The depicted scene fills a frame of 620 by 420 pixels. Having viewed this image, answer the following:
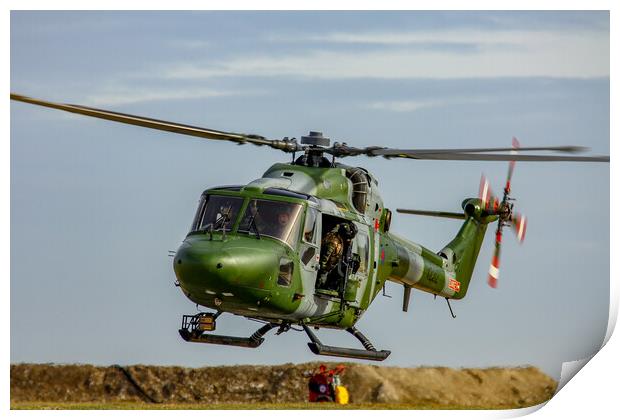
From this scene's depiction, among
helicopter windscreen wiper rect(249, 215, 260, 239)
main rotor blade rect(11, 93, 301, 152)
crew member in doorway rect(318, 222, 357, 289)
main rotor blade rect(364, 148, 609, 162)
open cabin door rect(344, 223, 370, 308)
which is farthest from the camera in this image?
open cabin door rect(344, 223, 370, 308)

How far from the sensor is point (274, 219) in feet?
63.0

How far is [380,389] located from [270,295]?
8477 mm

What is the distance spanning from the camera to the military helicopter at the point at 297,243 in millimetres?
18453

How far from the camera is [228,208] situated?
758 inches

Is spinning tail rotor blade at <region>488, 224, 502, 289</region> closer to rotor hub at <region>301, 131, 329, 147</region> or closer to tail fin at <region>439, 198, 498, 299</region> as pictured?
tail fin at <region>439, 198, 498, 299</region>

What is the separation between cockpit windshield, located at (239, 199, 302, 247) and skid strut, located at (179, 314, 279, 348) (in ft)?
5.34

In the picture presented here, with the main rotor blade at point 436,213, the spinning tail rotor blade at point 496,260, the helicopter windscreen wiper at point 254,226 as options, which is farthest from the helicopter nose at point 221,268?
the spinning tail rotor blade at point 496,260

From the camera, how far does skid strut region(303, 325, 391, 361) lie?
64.8 feet

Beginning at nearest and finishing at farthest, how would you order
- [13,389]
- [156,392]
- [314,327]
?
[314,327]
[13,389]
[156,392]

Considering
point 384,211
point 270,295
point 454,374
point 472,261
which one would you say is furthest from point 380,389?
point 270,295

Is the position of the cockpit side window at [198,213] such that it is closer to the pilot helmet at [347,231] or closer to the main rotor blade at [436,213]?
the pilot helmet at [347,231]

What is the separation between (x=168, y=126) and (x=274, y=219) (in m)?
1.94

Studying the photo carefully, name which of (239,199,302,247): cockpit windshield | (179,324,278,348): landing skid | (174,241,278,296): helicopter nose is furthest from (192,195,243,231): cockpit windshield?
(179,324,278,348): landing skid

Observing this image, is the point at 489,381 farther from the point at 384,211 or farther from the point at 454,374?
the point at 384,211
